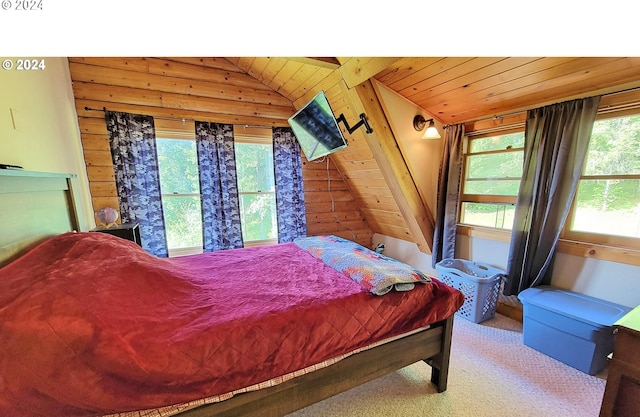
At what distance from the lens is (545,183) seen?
1954 mm

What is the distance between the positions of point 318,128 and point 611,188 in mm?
2399

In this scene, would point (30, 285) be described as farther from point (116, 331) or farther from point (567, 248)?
point (567, 248)

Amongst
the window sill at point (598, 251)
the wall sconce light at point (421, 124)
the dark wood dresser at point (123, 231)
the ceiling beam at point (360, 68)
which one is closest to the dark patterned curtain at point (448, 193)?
the wall sconce light at point (421, 124)

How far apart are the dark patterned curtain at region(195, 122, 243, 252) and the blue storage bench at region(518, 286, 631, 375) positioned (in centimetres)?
290

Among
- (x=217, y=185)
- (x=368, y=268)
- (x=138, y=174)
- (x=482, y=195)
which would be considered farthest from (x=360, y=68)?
(x=138, y=174)

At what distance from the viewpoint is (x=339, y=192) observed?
3.64m

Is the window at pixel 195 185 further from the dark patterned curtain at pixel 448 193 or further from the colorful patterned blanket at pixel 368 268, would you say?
the dark patterned curtain at pixel 448 193

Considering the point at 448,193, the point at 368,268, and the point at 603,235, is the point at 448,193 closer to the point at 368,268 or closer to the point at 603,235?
the point at 603,235

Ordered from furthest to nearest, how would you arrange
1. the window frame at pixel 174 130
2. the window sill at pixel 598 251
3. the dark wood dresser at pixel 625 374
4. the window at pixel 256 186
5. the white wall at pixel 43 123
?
the window at pixel 256 186
the window frame at pixel 174 130
the window sill at pixel 598 251
the white wall at pixel 43 123
the dark wood dresser at pixel 625 374

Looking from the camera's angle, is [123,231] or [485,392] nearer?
[485,392]

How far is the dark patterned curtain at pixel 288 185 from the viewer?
3.14 m

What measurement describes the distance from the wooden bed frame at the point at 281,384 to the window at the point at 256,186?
5.51ft
